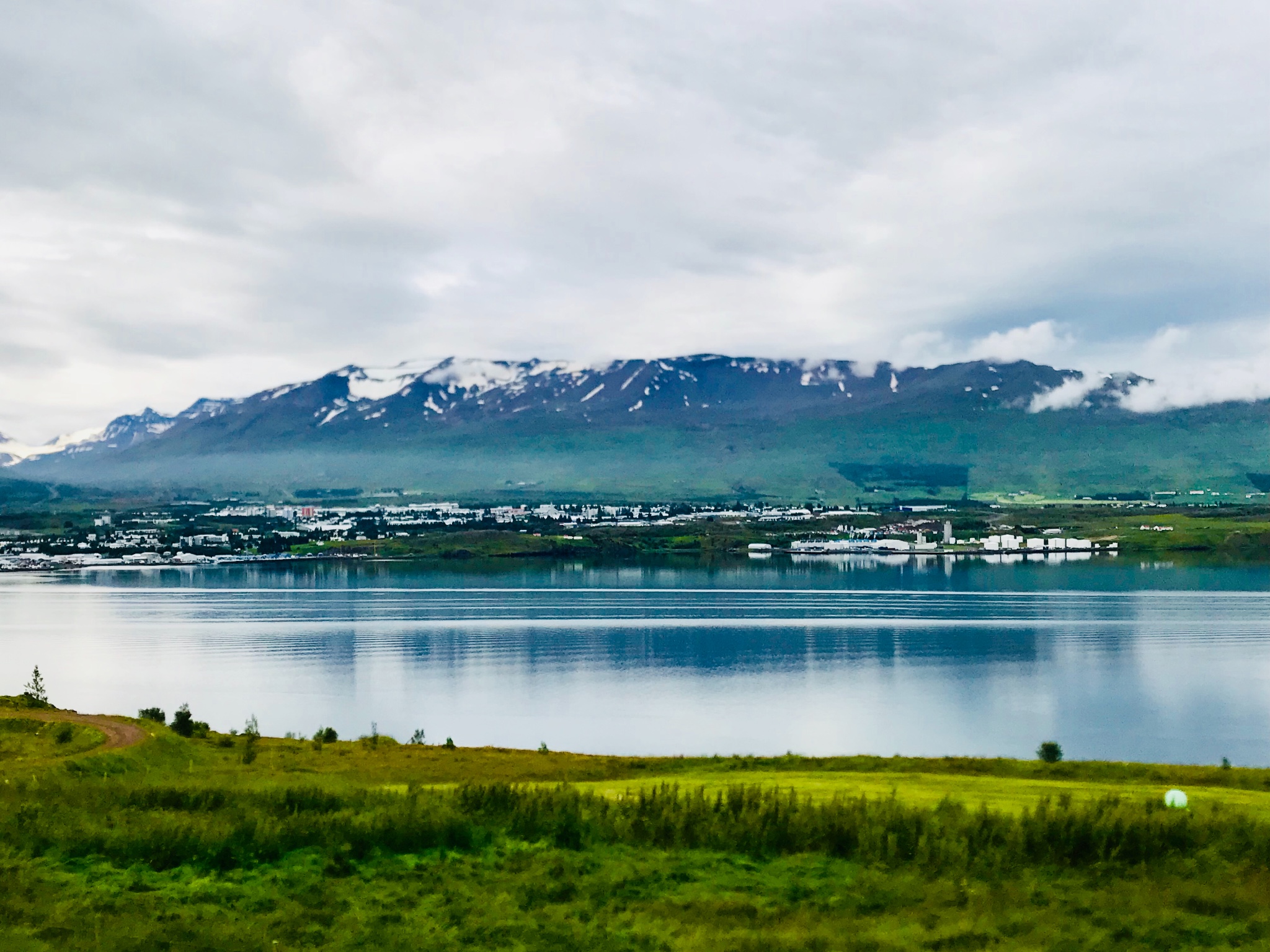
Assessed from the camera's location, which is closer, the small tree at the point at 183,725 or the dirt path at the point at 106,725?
the dirt path at the point at 106,725

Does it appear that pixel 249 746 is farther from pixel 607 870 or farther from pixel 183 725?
pixel 607 870

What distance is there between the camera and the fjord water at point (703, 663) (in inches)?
1388

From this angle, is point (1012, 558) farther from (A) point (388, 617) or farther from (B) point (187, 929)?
(B) point (187, 929)

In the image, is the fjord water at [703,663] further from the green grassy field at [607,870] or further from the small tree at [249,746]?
the green grassy field at [607,870]

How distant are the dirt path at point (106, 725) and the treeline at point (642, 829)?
12354 mm

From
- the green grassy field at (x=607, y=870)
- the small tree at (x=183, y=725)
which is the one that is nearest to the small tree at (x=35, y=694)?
the small tree at (x=183, y=725)

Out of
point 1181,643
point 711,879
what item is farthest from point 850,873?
point 1181,643

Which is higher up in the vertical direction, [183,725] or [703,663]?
[183,725]

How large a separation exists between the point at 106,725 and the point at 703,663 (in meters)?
28.9

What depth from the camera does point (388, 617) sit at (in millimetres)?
66375

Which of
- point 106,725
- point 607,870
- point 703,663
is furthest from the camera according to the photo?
point 703,663

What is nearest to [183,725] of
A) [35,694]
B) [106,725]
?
[106,725]

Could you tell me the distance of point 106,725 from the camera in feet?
75.7

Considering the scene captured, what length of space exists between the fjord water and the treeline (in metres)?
22.6
